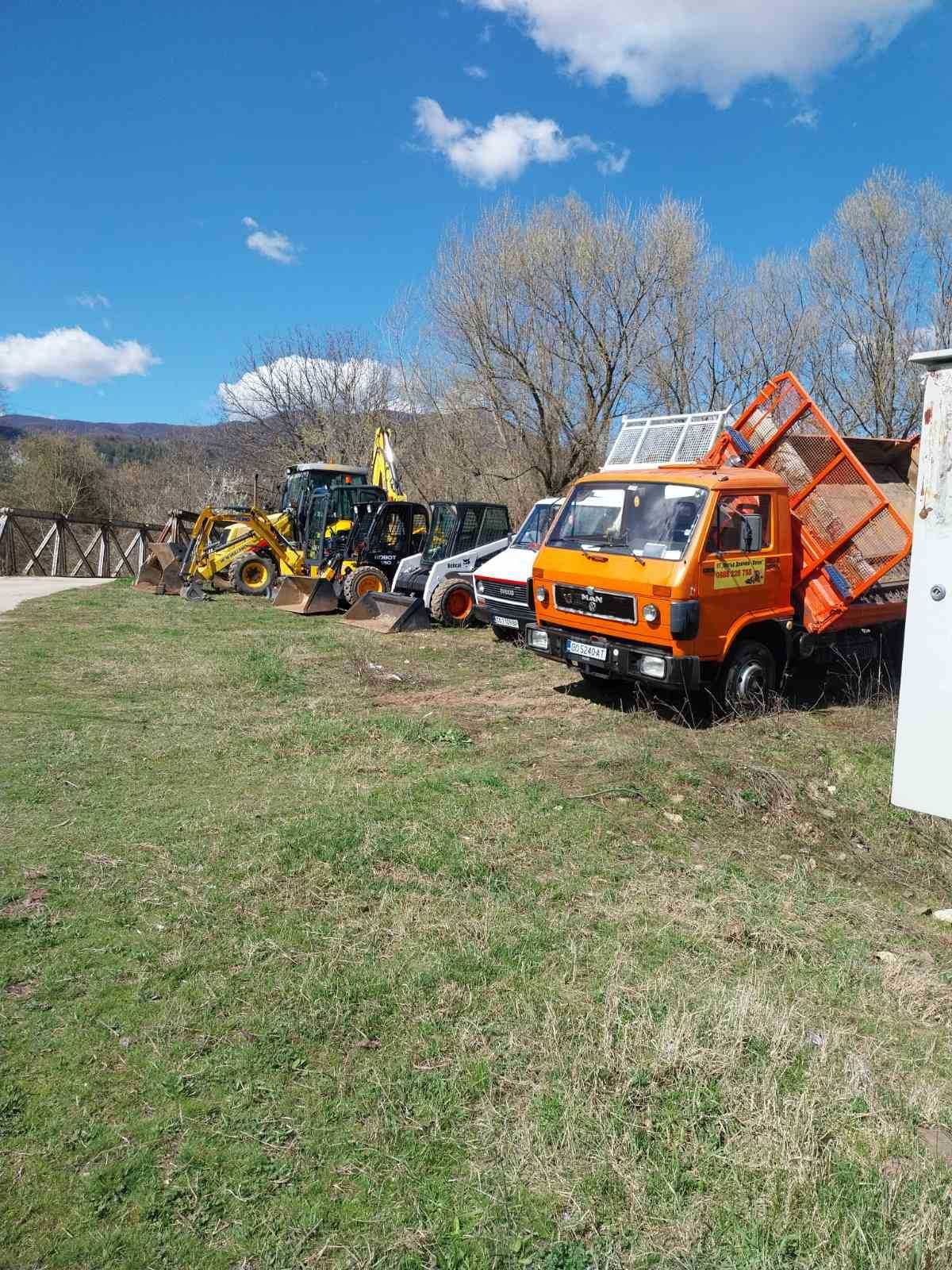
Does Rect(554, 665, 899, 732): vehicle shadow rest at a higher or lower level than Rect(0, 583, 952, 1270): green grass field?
higher

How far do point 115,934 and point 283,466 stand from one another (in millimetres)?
37647

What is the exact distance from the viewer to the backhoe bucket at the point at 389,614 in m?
13.2

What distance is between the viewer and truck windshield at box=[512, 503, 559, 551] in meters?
12.1

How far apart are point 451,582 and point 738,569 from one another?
637 centimetres

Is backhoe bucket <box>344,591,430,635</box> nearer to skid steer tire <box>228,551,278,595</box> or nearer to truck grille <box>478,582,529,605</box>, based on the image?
truck grille <box>478,582,529,605</box>

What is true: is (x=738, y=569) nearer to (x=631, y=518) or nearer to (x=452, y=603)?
(x=631, y=518)

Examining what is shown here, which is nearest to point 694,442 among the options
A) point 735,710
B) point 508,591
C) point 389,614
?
point 735,710

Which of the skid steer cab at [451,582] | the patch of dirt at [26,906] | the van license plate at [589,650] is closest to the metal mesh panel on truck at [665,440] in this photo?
the van license plate at [589,650]

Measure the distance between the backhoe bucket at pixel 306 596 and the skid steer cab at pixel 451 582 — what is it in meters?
1.37

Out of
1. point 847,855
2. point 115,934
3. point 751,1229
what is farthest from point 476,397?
point 751,1229

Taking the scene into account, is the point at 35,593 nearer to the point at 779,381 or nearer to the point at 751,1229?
the point at 779,381

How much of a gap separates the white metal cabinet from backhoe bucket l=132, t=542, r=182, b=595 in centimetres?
1527

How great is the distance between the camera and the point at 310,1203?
2.43 meters

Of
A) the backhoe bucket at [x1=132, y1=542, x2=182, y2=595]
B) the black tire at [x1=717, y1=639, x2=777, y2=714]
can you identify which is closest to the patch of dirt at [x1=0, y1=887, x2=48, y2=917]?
the black tire at [x1=717, y1=639, x2=777, y2=714]
